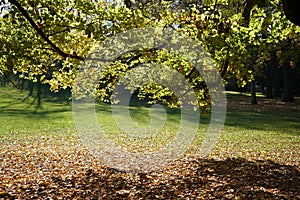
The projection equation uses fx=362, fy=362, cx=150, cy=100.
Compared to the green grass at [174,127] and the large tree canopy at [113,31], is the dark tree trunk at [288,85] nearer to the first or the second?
the green grass at [174,127]

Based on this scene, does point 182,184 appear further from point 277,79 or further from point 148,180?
point 277,79

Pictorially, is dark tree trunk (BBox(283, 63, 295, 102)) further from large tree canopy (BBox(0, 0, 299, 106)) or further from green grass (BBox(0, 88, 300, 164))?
large tree canopy (BBox(0, 0, 299, 106))

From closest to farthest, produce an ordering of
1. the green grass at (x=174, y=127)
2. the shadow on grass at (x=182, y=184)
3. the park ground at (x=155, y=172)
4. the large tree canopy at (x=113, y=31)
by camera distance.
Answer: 1. the large tree canopy at (x=113, y=31)
2. the shadow on grass at (x=182, y=184)
3. the park ground at (x=155, y=172)
4. the green grass at (x=174, y=127)

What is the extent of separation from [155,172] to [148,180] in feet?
2.28

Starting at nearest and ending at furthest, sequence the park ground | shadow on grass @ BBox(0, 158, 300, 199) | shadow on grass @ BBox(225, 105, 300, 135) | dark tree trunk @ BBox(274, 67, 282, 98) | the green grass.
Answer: shadow on grass @ BBox(0, 158, 300, 199) < the park ground < the green grass < shadow on grass @ BBox(225, 105, 300, 135) < dark tree trunk @ BBox(274, 67, 282, 98)

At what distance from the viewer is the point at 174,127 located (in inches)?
735

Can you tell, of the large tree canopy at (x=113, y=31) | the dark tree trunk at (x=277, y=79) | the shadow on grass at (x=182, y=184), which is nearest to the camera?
the large tree canopy at (x=113, y=31)

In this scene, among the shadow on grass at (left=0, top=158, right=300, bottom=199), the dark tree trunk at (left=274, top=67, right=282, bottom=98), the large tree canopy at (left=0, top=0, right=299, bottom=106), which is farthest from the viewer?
the dark tree trunk at (left=274, top=67, right=282, bottom=98)

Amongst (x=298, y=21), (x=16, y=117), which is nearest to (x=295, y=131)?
(x=298, y=21)

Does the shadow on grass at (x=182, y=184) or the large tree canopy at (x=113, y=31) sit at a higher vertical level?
the large tree canopy at (x=113, y=31)

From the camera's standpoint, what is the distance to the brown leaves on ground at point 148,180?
23.2 feet

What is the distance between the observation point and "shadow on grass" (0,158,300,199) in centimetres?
704

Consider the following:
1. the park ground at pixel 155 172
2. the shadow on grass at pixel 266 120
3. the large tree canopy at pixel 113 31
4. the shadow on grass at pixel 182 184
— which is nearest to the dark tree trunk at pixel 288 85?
the shadow on grass at pixel 266 120

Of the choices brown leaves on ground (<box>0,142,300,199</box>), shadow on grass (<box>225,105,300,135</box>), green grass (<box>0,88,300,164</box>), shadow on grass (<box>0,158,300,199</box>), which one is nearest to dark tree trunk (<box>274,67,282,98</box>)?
green grass (<box>0,88,300,164</box>)
